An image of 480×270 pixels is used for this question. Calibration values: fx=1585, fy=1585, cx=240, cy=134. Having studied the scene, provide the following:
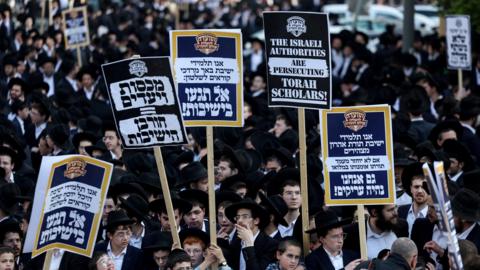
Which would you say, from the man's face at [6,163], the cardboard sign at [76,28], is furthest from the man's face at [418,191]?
the cardboard sign at [76,28]

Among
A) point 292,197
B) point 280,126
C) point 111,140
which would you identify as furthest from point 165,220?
point 280,126

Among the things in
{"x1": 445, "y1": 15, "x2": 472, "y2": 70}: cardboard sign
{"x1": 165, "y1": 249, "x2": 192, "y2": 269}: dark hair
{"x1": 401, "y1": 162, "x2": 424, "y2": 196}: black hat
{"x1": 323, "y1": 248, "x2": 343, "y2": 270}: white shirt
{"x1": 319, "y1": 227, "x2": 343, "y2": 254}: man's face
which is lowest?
{"x1": 323, "y1": 248, "x2": 343, "y2": 270}: white shirt

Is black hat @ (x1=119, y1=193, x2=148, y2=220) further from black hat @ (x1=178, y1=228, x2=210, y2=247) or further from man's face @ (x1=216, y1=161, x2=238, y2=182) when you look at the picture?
man's face @ (x1=216, y1=161, x2=238, y2=182)

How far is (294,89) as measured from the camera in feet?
42.8

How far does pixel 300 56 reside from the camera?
42.7 ft

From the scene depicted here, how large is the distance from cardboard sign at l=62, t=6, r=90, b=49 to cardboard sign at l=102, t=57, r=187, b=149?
17.1 metres

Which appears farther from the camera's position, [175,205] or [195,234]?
[175,205]

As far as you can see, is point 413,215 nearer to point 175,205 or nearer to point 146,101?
point 175,205

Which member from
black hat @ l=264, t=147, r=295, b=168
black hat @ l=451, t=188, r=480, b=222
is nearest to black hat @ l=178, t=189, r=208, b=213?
black hat @ l=264, t=147, r=295, b=168

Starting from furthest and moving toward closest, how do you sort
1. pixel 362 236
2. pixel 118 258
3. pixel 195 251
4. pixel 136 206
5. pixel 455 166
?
pixel 455 166 < pixel 136 206 < pixel 118 258 < pixel 195 251 < pixel 362 236

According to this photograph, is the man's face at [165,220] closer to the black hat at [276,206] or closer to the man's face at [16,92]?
the black hat at [276,206]

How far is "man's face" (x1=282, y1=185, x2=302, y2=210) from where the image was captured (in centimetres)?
1404

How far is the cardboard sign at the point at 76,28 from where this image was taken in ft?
96.3

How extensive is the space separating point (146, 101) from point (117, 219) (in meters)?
1.15
